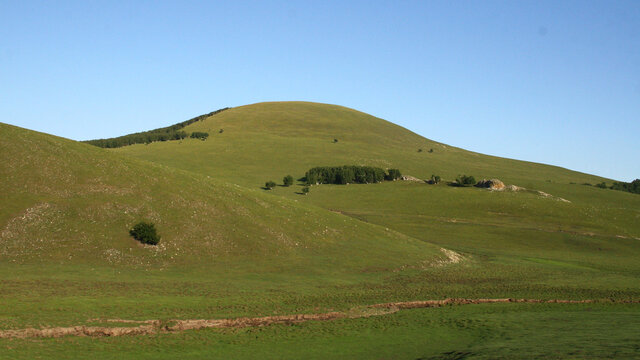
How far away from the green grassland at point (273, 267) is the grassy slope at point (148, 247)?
19 cm

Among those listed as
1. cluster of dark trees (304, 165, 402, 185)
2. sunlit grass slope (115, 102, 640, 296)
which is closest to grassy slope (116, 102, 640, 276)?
sunlit grass slope (115, 102, 640, 296)

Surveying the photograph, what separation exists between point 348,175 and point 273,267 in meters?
84.3

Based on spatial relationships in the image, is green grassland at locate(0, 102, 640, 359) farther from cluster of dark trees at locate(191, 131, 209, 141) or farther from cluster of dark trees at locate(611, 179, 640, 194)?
cluster of dark trees at locate(191, 131, 209, 141)

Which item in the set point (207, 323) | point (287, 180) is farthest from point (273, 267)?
point (287, 180)

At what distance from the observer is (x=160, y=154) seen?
154 m

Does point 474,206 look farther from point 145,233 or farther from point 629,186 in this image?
point 629,186

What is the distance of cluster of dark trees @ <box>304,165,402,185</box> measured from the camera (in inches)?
5246

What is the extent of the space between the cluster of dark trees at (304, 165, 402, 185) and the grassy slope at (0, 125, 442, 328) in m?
61.8

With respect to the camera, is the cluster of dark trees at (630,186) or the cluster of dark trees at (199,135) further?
Result: the cluster of dark trees at (199,135)

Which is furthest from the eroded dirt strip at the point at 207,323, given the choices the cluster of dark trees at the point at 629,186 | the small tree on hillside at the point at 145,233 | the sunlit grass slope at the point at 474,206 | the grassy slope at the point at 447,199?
the cluster of dark trees at the point at 629,186

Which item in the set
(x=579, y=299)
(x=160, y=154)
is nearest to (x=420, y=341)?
(x=579, y=299)

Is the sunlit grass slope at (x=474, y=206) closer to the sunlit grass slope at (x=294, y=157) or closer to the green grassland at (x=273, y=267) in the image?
the sunlit grass slope at (x=294, y=157)

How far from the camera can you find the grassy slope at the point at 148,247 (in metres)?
34.9

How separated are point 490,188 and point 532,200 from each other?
17226mm
